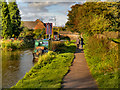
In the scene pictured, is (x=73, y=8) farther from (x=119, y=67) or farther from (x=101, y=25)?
(x=119, y=67)

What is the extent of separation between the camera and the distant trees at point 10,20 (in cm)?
3122

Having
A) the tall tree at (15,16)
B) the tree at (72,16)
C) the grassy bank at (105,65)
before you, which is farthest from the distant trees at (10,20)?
the grassy bank at (105,65)

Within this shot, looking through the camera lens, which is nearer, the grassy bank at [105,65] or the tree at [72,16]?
the grassy bank at [105,65]

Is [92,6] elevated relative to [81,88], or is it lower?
elevated

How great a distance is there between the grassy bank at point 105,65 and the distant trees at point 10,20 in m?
22.3

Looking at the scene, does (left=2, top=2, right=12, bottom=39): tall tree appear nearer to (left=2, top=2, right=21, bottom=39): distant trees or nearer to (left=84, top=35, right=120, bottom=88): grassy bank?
(left=2, top=2, right=21, bottom=39): distant trees

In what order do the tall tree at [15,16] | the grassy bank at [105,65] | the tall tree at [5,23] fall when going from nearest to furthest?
the grassy bank at [105,65], the tall tree at [5,23], the tall tree at [15,16]

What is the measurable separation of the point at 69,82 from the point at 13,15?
104ft

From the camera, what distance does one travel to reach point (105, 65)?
9.48 metres

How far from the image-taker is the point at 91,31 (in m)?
20.5

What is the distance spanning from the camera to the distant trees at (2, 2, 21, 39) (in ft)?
102

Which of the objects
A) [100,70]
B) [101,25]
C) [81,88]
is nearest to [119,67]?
[100,70]

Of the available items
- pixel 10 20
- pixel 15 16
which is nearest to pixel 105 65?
pixel 10 20

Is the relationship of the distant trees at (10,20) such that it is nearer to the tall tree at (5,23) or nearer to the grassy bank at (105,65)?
the tall tree at (5,23)
